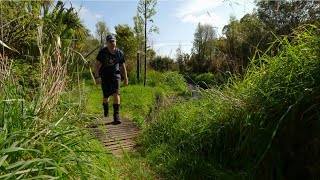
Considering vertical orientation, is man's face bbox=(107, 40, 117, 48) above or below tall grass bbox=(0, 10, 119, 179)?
above

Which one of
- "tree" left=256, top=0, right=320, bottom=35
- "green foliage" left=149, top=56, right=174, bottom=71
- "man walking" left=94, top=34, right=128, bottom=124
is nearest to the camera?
→ "tree" left=256, top=0, right=320, bottom=35

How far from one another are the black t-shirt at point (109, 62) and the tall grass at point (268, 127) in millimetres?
2684

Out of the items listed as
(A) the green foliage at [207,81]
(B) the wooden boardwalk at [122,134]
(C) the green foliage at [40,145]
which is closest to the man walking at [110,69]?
(B) the wooden boardwalk at [122,134]

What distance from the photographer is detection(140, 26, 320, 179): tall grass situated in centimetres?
262

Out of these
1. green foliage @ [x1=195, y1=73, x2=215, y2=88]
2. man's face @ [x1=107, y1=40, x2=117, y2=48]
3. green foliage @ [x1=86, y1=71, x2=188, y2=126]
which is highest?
man's face @ [x1=107, y1=40, x2=117, y2=48]

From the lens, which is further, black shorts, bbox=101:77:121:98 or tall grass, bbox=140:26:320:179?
black shorts, bbox=101:77:121:98

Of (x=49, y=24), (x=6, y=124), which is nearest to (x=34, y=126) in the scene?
(x=6, y=124)

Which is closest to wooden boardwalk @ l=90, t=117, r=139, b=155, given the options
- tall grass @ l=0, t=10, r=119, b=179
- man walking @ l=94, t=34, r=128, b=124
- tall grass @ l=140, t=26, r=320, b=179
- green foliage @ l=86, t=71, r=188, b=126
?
man walking @ l=94, t=34, r=128, b=124

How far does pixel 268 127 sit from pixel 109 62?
416cm

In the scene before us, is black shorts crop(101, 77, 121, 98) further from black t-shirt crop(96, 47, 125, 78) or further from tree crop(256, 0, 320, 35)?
tree crop(256, 0, 320, 35)

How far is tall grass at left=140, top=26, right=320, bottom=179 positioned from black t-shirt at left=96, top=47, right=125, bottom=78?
8.81ft

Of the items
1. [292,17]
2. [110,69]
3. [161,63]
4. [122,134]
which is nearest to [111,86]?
[110,69]

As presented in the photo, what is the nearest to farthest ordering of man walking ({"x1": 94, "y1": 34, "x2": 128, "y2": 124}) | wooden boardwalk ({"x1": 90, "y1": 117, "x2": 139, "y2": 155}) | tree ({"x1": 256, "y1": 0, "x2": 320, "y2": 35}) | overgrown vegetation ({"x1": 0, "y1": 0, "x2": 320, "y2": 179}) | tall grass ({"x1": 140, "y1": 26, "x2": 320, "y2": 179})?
1. overgrown vegetation ({"x1": 0, "y1": 0, "x2": 320, "y2": 179})
2. tall grass ({"x1": 140, "y1": 26, "x2": 320, "y2": 179})
3. tree ({"x1": 256, "y1": 0, "x2": 320, "y2": 35})
4. wooden boardwalk ({"x1": 90, "y1": 117, "x2": 139, "y2": 155})
5. man walking ({"x1": 94, "y1": 34, "x2": 128, "y2": 124})

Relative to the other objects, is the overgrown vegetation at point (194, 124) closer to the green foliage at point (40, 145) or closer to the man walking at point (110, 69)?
the green foliage at point (40, 145)
